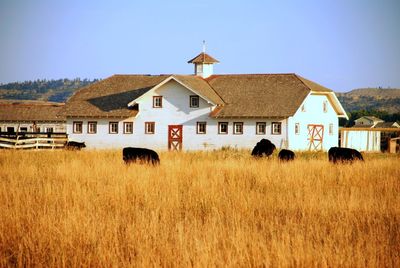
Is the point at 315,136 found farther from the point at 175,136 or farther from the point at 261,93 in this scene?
the point at 175,136

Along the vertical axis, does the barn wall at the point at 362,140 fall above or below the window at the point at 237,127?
below

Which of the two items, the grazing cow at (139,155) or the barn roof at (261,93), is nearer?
the grazing cow at (139,155)

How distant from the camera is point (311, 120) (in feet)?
155

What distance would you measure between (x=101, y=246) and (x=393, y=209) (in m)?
5.85

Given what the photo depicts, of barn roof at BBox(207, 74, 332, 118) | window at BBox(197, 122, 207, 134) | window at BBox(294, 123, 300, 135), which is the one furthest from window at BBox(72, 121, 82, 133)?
window at BBox(294, 123, 300, 135)

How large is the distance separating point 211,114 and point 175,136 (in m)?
3.19

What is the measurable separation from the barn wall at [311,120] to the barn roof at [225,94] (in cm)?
91

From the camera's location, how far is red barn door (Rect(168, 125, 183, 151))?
4647cm

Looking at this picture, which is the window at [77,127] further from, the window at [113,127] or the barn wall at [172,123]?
the window at [113,127]

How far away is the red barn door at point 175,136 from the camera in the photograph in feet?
152

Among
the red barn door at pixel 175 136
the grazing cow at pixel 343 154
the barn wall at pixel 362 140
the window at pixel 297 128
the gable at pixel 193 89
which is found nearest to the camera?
the grazing cow at pixel 343 154

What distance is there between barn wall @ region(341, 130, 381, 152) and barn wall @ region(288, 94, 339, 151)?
3.15ft

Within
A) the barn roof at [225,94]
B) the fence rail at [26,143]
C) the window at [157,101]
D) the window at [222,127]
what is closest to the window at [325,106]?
the barn roof at [225,94]

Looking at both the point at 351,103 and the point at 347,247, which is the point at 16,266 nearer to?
the point at 347,247
